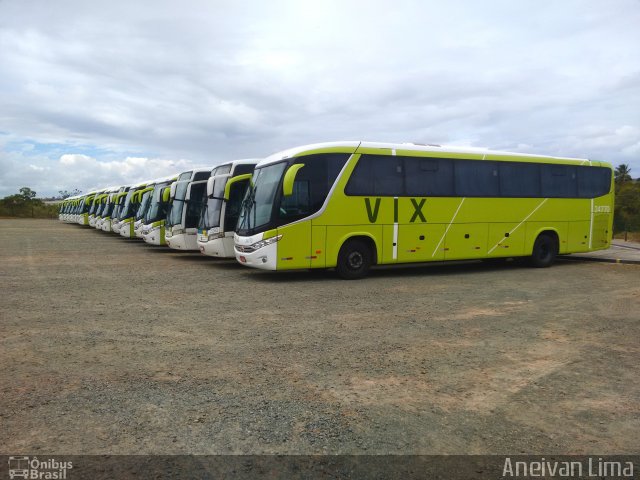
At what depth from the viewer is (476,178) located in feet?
48.4

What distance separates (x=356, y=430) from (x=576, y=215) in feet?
49.6

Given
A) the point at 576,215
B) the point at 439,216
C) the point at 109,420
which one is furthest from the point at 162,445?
the point at 576,215

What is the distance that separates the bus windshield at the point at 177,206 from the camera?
61.3ft

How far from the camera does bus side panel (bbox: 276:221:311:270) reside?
12266 millimetres

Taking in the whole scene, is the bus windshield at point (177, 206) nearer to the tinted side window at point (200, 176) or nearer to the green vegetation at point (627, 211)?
the tinted side window at point (200, 176)

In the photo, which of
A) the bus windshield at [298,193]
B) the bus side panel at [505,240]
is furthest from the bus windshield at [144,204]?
the bus side panel at [505,240]

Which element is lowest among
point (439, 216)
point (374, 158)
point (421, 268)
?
point (421, 268)

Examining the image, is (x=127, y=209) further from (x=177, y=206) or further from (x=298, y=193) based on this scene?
(x=298, y=193)

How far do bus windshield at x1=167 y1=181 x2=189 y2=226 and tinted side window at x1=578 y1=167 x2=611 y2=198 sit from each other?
43.8ft

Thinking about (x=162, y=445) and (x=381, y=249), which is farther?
(x=381, y=249)

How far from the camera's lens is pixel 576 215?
16656 millimetres

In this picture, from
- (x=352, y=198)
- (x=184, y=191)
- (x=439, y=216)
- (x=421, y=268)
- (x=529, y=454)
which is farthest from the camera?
(x=184, y=191)

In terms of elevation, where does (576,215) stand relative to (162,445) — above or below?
above

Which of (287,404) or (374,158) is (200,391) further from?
(374,158)
